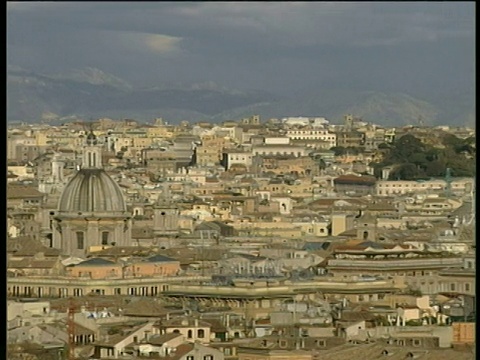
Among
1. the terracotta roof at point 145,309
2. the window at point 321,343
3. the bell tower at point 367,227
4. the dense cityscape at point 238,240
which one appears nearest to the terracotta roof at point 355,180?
the dense cityscape at point 238,240

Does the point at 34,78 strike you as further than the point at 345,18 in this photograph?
No

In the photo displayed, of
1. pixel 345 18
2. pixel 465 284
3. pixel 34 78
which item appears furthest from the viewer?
pixel 345 18

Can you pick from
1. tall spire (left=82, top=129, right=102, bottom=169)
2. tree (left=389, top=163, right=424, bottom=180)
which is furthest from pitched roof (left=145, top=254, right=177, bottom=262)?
tree (left=389, top=163, right=424, bottom=180)

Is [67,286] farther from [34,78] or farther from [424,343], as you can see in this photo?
[424,343]

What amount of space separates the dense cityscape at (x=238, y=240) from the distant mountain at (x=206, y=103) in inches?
0.9

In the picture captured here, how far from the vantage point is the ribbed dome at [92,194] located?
67.0 inches

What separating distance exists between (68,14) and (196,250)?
553 millimetres

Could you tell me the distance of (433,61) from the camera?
5.76 feet

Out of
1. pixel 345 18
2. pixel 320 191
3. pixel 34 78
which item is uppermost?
pixel 345 18

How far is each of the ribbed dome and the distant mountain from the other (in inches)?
5.0

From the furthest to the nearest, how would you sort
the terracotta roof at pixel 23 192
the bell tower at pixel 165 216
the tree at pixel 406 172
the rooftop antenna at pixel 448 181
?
the bell tower at pixel 165 216, the tree at pixel 406 172, the rooftop antenna at pixel 448 181, the terracotta roof at pixel 23 192

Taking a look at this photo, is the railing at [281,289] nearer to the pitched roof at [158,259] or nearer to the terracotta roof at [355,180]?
the pitched roof at [158,259]

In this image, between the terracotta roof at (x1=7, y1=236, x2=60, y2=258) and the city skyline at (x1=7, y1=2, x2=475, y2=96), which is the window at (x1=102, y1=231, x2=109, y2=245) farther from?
the city skyline at (x1=7, y1=2, x2=475, y2=96)

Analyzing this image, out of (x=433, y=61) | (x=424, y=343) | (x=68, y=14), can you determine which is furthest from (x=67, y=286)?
(x=433, y=61)
